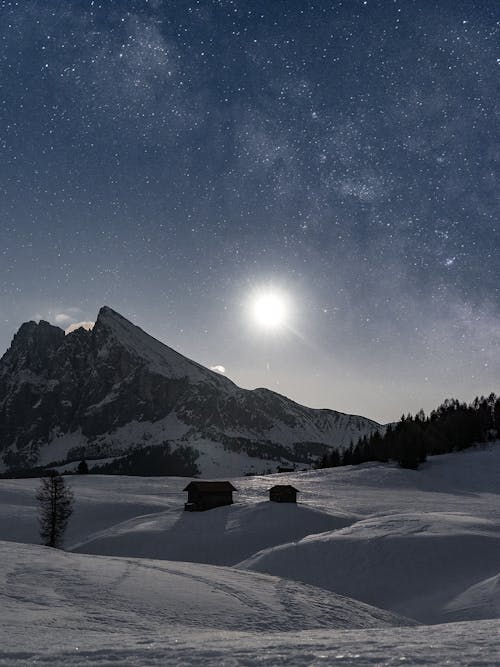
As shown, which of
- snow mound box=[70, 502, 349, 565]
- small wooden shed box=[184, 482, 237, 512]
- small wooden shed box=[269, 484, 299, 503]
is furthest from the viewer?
small wooden shed box=[184, 482, 237, 512]

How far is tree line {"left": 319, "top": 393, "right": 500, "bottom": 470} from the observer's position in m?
92.1

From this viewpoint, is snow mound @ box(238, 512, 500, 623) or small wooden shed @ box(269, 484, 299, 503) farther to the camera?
small wooden shed @ box(269, 484, 299, 503)

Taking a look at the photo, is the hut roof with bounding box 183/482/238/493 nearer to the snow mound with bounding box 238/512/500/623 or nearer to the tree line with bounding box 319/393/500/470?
the snow mound with bounding box 238/512/500/623

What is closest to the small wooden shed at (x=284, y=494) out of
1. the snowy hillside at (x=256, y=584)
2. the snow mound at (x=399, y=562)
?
the snowy hillside at (x=256, y=584)

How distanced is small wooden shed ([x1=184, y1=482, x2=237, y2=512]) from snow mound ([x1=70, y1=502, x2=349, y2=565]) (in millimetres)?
2495

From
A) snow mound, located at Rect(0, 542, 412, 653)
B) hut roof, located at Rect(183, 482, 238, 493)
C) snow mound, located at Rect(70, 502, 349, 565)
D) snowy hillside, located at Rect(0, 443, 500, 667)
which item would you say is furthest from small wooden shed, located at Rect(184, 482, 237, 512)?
snow mound, located at Rect(0, 542, 412, 653)

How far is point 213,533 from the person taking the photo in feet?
145

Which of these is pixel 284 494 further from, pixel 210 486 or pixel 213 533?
pixel 213 533

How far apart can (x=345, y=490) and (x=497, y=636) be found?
65.1 m

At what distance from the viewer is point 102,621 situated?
10.8 metres

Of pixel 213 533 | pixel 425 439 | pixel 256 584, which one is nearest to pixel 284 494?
pixel 213 533

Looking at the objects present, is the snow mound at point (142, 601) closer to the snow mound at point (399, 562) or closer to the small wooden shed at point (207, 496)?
the snow mound at point (399, 562)

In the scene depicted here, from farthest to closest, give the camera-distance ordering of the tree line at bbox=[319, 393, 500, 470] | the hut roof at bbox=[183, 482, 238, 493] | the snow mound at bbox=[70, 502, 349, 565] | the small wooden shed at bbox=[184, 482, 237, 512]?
the tree line at bbox=[319, 393, 500, 470] → the hut roof at bbox=[183, 482, 238, 493] → the small wooden shed at bbox=[184, 482, 237, 512] → the snow mound at bbox=[70, 502, 349, 565]

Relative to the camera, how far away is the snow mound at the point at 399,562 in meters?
24.1
